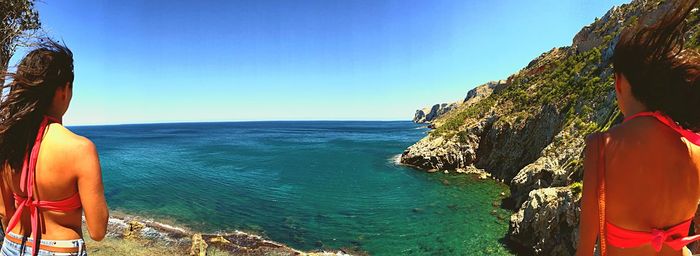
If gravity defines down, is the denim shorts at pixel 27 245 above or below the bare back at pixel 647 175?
below

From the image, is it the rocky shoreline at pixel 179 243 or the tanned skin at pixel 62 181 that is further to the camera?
the rocky shoreline at pixel 179 243

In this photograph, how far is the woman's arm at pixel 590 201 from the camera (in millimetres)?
2498

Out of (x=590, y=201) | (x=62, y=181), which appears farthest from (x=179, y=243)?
(x=590, y=201)

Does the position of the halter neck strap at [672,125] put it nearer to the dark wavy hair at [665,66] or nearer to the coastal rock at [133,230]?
the dark wavy hair at [665,66]

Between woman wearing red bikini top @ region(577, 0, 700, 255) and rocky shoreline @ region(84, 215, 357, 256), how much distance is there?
17817 mm

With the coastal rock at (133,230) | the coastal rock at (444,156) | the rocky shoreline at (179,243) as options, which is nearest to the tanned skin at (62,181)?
the rocky shoreline at (179,243)

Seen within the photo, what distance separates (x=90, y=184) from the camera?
3037 millimetres

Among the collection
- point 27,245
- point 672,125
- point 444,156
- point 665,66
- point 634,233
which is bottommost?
point 444,156

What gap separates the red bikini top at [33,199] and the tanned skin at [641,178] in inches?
188

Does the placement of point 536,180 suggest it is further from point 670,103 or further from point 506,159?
point 670,103

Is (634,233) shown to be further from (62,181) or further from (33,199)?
(33,199)

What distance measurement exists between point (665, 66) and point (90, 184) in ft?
16.4

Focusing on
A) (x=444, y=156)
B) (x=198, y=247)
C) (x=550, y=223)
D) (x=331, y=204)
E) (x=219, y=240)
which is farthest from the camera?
(x=444, y=156)

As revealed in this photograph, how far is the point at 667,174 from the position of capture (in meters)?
2.43
